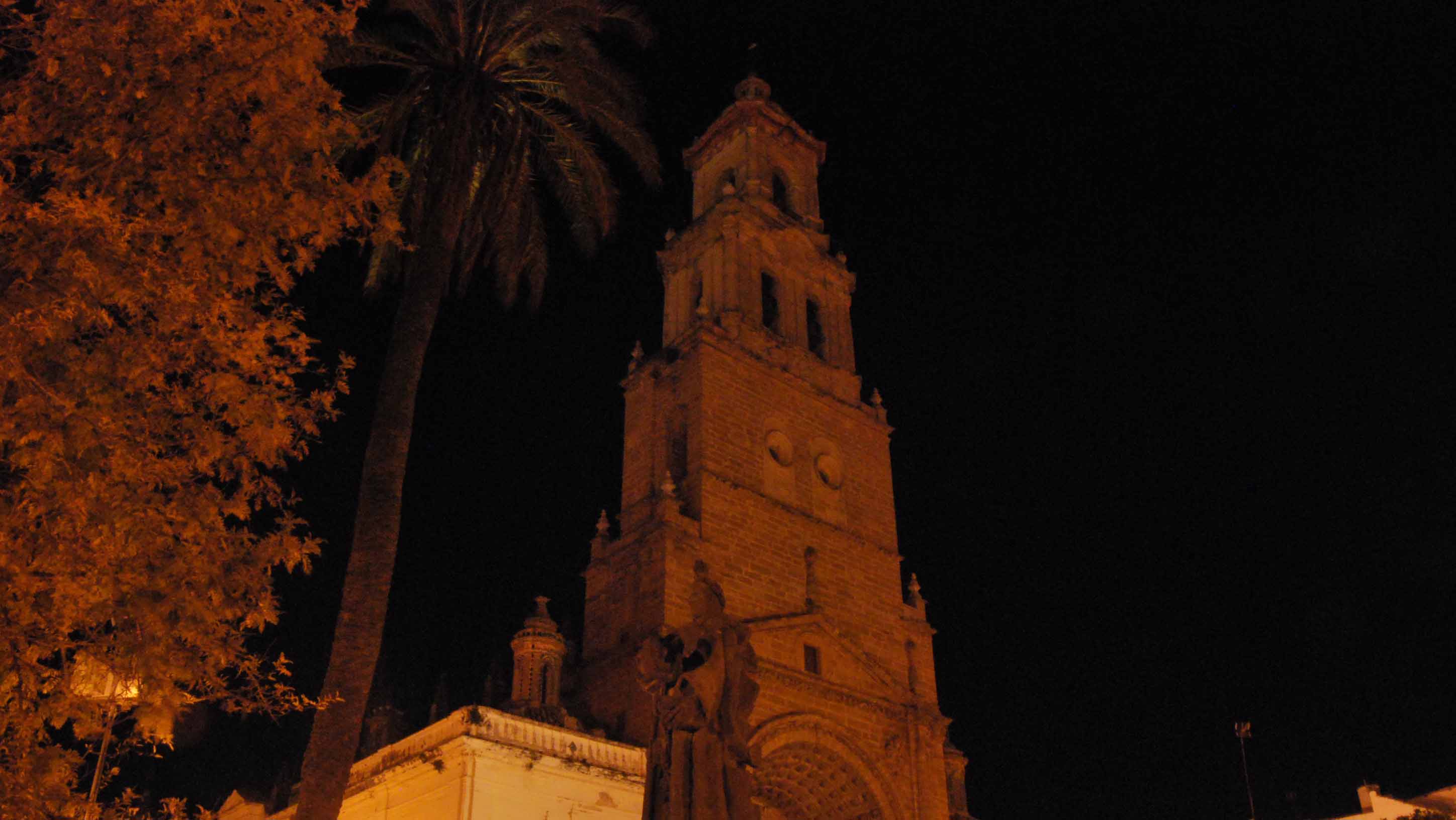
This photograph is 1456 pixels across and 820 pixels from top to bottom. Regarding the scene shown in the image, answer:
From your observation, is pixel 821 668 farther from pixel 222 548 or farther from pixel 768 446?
pixel 222 548

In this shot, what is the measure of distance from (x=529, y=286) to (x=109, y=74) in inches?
374

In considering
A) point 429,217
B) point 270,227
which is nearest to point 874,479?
point 429,217

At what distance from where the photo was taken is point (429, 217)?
14.0m

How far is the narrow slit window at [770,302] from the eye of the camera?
30266 mm

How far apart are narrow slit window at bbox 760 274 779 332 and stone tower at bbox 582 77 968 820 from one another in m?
0.05

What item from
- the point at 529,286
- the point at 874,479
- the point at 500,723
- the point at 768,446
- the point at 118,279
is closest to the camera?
the point at 118,279

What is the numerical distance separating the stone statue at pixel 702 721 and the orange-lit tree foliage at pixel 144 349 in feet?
9.58

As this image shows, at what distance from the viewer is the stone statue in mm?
8031

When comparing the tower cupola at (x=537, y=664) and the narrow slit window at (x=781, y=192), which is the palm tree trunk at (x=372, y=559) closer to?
the tower cupola at (x=537, y=664)

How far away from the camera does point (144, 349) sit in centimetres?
740

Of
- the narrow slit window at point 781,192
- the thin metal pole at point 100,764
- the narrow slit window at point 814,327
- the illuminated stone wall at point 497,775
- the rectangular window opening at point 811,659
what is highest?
the narrow slit window at point 781,192

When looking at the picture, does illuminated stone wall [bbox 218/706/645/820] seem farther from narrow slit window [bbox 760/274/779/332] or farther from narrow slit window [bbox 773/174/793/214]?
narrow slit window [bbox 773/174/793/214]

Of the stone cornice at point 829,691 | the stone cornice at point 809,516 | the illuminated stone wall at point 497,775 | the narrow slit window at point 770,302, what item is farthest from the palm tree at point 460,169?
the narrow slit window at point 770,302

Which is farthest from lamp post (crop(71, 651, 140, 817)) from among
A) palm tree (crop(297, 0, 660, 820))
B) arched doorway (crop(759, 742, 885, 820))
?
arched doorway (crop(759, 742, 885, 820))
